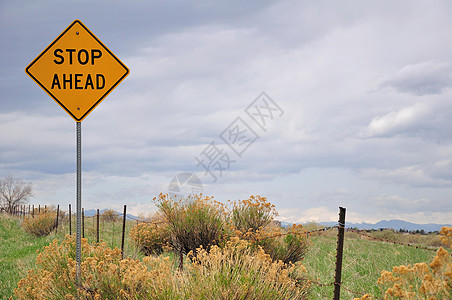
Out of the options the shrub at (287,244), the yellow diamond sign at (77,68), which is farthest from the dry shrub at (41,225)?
the yellow diamond sign at (77,68)

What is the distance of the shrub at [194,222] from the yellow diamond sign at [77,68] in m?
4.93

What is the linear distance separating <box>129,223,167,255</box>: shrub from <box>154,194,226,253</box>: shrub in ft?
5.49

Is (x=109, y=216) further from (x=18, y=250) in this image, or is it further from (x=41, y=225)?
(x=18, y=250)

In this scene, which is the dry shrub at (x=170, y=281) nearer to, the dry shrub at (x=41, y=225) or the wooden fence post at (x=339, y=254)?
the wooden fence post at (x=339, y=254)

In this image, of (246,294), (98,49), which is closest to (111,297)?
(246,294)

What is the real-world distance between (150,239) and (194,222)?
3.21 m

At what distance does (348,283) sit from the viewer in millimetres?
8641

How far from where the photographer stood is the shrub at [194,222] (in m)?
Answer: 10.1

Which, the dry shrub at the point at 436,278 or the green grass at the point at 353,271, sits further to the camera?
the green grass at the point at 353,271

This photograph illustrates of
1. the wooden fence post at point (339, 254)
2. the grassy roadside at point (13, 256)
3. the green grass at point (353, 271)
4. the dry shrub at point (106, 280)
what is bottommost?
the grassy roadside at point (13, 256)

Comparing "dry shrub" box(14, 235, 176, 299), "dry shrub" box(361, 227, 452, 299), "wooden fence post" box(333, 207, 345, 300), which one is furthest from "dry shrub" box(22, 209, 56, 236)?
"dry shrub" box(361, 227, 452, 299)

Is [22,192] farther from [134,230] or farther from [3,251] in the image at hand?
[134,230]

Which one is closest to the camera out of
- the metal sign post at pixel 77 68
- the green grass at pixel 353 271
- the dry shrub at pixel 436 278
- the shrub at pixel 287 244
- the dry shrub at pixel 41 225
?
the dry shrub at pixel 436 278

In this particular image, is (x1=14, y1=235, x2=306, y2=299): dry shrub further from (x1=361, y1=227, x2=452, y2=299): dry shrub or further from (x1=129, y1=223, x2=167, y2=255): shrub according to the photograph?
(x1=129, y1=223, x2=167, y2=255): shrub
